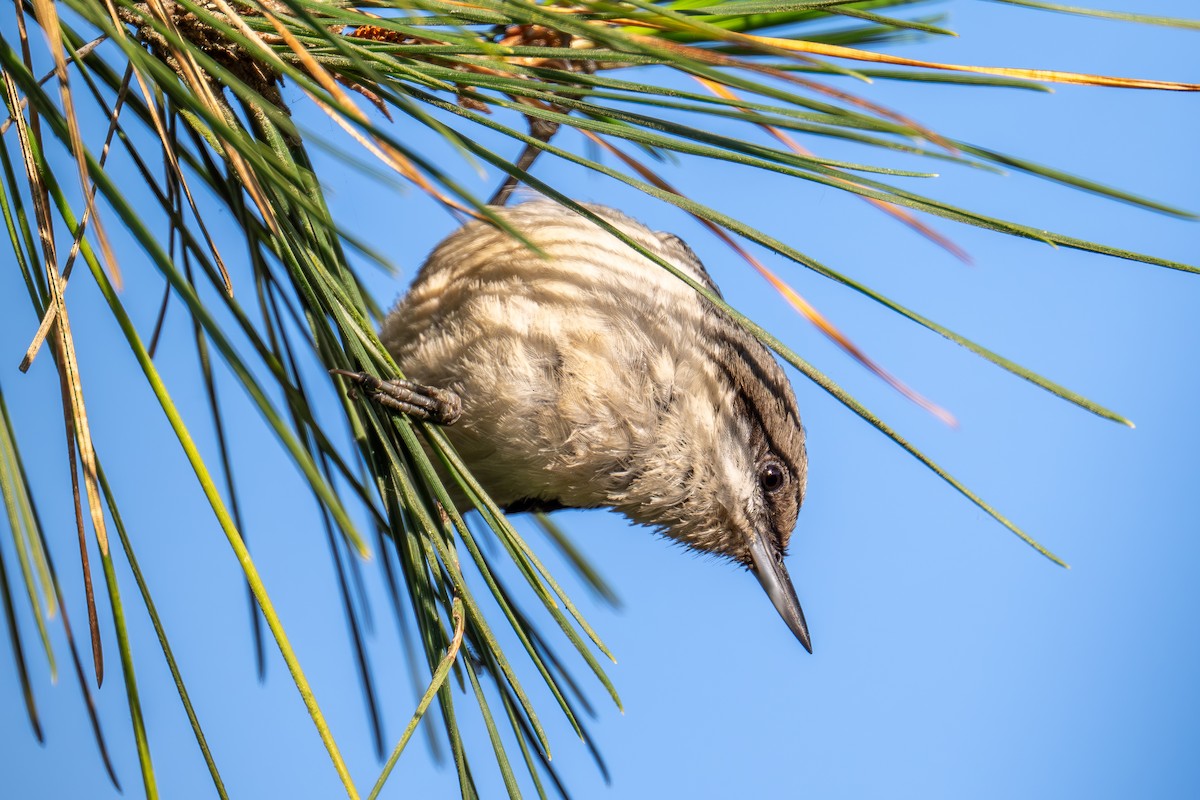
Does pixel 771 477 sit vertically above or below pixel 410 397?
below

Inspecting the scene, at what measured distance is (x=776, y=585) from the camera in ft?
7.58

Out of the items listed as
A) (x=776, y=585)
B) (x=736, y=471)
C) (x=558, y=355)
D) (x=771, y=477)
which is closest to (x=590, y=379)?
(x=558, y=355)

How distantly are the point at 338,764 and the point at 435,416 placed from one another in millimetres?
885

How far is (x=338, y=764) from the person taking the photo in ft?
3.08

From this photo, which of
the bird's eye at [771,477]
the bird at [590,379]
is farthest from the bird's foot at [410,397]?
the bird's eye at [771,477]

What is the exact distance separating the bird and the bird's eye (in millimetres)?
15

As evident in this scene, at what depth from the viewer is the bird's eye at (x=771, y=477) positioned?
7.52 feet

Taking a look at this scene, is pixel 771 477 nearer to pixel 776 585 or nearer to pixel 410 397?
pixel 776 585

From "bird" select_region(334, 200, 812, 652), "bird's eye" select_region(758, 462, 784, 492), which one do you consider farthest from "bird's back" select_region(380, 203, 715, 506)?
"bird's eye" select_region(758, 462, 784, 492)

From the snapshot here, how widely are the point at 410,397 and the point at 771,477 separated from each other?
999mm

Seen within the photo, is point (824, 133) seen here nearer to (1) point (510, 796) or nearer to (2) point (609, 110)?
(2) point (609, 110)

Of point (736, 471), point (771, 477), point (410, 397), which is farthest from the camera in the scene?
point (771, 477)

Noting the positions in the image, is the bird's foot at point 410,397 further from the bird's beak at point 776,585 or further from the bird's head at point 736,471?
the bird's beak at point 776,585

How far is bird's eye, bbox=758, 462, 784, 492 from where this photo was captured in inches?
90.3
